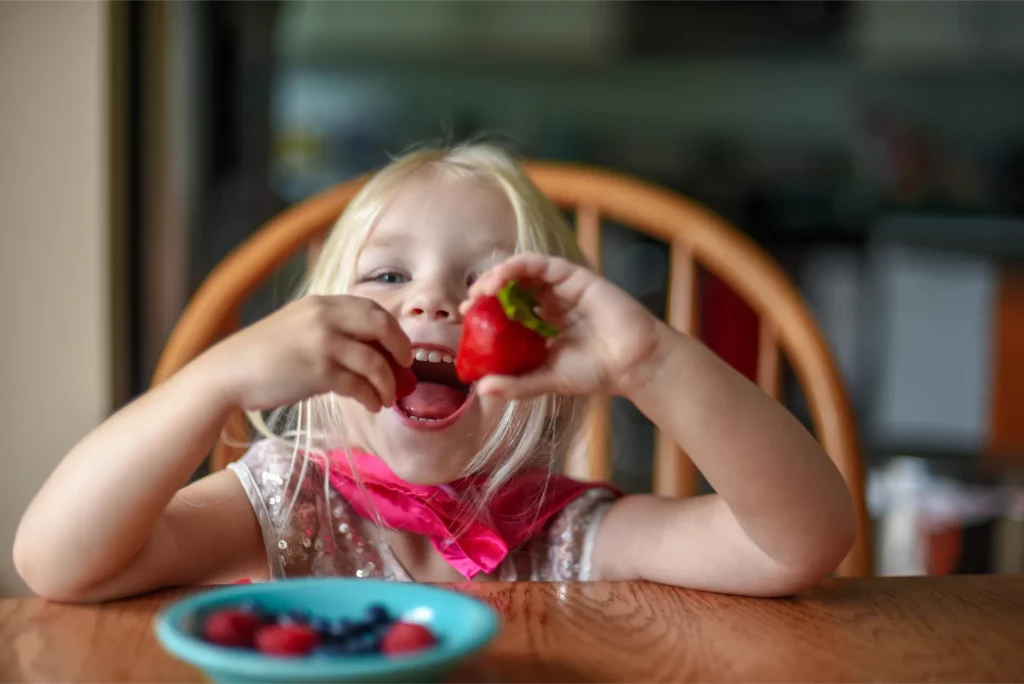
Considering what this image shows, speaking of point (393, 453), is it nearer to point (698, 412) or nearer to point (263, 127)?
Answer: point (698, 412)

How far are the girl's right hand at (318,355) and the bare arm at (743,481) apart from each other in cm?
17

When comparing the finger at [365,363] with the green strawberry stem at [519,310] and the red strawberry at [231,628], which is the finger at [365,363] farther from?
the red strawberry at [231,628]

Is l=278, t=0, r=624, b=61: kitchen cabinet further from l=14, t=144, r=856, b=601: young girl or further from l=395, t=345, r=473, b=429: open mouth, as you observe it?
l=395, t=345, r=473, b=429: open mouth

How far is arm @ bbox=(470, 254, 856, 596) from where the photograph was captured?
679 millimetres

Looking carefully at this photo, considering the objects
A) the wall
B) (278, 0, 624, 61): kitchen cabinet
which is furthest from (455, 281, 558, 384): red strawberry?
(278, 0, 624, 61): kitchen cabinet

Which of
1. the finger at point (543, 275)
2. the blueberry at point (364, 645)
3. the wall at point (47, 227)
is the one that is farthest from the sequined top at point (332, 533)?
the wall at point (47, 227)

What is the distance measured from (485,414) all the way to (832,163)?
2847 millimetres

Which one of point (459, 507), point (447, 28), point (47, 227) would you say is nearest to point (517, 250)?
point (459, 507)

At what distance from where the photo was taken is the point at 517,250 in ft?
3.17

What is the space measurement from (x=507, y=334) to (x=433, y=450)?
257mm

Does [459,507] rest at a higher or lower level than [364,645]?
lower

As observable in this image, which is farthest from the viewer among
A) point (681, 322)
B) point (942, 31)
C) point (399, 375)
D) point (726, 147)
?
point (726, 147)

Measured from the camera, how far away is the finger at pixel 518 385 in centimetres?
67

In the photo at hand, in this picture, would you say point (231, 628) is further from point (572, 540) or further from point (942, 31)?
point (942, 31)
